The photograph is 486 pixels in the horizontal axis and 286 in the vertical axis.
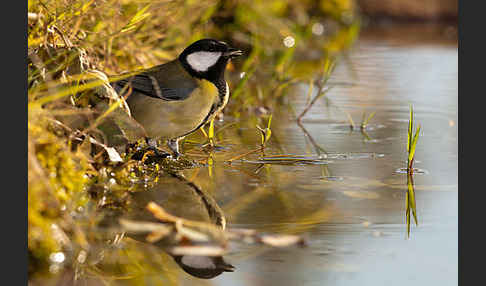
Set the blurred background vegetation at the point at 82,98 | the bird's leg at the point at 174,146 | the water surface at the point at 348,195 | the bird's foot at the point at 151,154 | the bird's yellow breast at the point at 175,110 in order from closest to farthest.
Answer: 1. the water surface at the point at 348,195
2. the blurred background vegetation at the point at 82,98
3. the bird's yellow breast at the point at 175,110
4. the bird's foot at the point at 151,154
5. the bird's leg at the point at 174,146

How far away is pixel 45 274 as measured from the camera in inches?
86.8

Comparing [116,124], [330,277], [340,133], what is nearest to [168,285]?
[330,277]

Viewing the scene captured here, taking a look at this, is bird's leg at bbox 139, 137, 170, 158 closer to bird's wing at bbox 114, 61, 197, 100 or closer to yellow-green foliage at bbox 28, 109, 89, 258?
bird's wing at bbox 114, 61, 197, 100

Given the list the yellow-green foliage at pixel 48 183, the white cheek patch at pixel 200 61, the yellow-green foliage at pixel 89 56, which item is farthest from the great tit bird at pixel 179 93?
the yellow-green foliage at pixel 48 183

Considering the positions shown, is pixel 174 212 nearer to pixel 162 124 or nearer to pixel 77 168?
pixel 77 168

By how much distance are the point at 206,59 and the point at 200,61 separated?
1.2 inches

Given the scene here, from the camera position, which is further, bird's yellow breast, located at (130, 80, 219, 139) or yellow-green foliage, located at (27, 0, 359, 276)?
bird's yellow breast, located at (130, 80, 219, 139)

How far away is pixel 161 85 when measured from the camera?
11.8ft

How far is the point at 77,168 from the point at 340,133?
2.06 meters

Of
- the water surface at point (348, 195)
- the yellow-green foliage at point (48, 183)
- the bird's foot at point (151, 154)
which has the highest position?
the yellow-green foliage at point (48, 183)

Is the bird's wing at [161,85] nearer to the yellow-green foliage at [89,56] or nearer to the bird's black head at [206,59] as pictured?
the bird's black head at [206,59]

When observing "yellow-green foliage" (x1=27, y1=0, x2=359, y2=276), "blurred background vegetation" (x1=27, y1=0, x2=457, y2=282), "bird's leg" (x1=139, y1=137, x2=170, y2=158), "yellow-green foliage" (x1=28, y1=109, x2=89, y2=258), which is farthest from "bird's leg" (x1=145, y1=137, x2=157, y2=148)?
"yellow-green foliage" (x1=28, y1=109, x2=89, y2=258)

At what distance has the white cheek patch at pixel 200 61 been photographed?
3.65 m

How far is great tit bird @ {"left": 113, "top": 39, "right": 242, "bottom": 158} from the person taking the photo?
3576 mm
